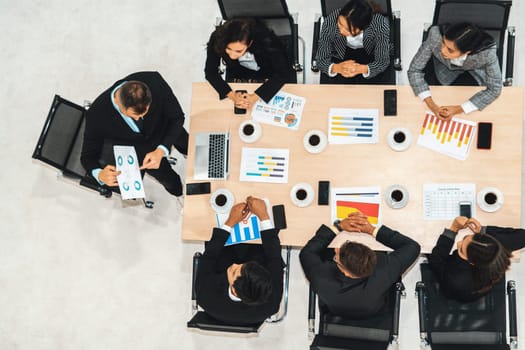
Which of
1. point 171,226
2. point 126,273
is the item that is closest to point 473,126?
point 171,226

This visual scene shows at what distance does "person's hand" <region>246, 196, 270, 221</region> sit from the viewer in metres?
3.05

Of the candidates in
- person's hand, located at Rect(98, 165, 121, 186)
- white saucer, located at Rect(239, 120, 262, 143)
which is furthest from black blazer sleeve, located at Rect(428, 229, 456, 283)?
person's hand, located at Rect(98, 165, 121, 186)

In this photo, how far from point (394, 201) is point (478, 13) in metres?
1.18

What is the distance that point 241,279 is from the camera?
107 inches

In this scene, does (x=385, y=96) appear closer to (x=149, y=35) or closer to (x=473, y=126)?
(x=473, y=126)

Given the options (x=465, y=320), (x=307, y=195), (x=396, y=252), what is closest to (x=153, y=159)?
(x=307, y=195)

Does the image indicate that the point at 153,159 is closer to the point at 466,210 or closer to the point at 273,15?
the point at 273,15

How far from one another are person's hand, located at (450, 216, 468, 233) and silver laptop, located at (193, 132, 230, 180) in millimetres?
1272

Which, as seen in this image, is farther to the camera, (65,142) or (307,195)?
(65,142)

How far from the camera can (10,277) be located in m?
4.16

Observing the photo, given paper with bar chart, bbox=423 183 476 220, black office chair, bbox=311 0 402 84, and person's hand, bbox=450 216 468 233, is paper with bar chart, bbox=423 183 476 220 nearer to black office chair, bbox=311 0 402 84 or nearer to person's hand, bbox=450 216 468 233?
person's hand, bbox=450 216 468 233

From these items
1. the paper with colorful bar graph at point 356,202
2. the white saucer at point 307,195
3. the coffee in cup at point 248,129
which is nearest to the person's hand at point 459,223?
the paper with colorful bar graph at point 356,202

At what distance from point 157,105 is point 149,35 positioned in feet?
4.61

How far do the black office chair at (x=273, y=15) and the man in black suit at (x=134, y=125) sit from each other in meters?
0.61
